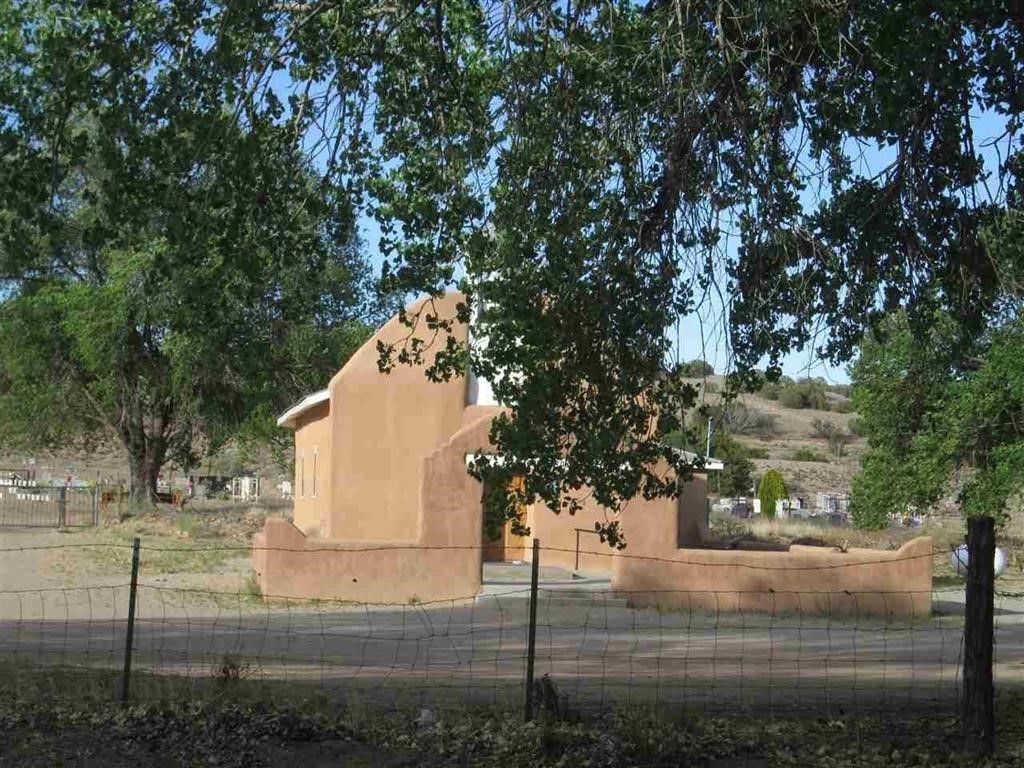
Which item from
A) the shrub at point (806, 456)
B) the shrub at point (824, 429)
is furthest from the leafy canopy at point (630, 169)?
the shrub at point (824, 429)

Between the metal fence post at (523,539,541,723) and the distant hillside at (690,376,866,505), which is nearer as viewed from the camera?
the metal fence post at (523,539,541,723)

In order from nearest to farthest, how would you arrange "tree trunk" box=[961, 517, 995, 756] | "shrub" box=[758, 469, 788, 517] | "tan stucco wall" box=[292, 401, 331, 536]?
"tree trunk" box=[961, 517, 995, 756]
"tan stucco wall" box=[292, 401, 331, 536]
"shrub" box=[758, 469, 788, 517]

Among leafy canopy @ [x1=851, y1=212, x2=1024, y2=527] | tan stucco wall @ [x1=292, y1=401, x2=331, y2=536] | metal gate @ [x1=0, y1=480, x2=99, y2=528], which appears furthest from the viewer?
metal gate @ [x1=0, y1=480, x2=99, y2=528]

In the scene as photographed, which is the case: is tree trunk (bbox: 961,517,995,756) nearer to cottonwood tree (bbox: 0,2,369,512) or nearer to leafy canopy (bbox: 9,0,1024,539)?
leafy canopy (bbox: 9,0,1024,539)

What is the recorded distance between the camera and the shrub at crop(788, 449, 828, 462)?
82875 mm

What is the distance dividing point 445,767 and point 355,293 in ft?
114

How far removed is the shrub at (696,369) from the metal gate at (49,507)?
3153 cm

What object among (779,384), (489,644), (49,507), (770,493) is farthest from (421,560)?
(770,493)

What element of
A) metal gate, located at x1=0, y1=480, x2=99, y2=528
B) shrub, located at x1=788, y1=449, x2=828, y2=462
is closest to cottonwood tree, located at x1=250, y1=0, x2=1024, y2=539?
metal gate, located at x1=0, y1=480, x2=99, y2=528

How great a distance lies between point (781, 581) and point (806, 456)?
62.9m

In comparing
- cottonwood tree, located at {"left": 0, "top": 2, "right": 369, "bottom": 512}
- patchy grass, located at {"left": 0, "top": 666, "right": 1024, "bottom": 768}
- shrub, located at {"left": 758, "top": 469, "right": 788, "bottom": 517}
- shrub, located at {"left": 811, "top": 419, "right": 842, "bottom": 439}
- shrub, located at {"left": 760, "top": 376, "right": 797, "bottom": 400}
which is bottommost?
patchy grass, located at {"left": 0, "top": 666, "right": 1024, "bottom": 768}

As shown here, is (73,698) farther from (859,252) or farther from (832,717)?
(859,252)

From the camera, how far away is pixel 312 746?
9.22 metres

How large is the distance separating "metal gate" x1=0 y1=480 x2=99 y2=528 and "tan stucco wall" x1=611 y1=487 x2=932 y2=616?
21.6 meters
